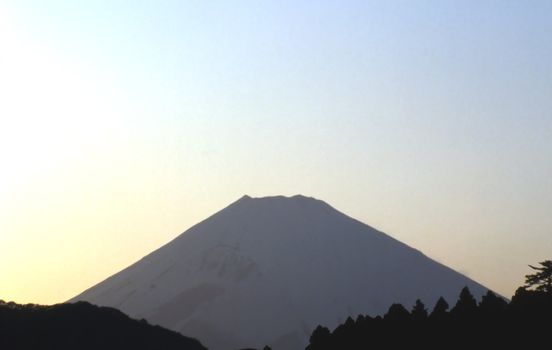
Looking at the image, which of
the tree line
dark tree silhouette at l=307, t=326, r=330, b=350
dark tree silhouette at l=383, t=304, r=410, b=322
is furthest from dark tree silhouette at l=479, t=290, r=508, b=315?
dark tree silhouette at l=307, t=326, r=330, b=350

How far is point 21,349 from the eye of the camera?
347ft

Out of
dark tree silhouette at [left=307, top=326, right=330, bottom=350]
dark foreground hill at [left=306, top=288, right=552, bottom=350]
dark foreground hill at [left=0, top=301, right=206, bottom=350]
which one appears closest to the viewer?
dark foreground hill at [left=306, top=288, right=552, bottom=350]

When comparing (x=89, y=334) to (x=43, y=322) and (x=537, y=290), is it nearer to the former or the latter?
(x=43, y=322)

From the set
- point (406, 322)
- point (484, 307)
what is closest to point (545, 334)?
point (484, 307)

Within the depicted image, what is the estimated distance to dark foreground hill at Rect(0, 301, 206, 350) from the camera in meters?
110

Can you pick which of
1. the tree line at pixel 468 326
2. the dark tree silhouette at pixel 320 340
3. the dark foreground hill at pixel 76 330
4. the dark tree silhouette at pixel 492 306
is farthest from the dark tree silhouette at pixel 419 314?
the dark foreground hill at pixel 76 330

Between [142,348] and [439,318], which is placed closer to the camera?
[439,318]

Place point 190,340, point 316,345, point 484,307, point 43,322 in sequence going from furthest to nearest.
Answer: point 190,340 → point 43,322 → point 316,345 → point 484,307

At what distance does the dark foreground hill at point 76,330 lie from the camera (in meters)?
110

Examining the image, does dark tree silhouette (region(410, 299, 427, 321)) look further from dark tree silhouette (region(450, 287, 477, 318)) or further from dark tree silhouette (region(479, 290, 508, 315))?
dark tree silhouette (region(479, 290, 508, 315))

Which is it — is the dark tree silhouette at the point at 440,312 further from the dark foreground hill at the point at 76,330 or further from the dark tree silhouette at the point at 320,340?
the dark foreground hill at the point at 76,330

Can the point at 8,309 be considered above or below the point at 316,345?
above

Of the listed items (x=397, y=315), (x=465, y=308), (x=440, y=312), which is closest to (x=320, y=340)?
(x=397, y=315)

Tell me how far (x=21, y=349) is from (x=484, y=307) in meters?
49.1
